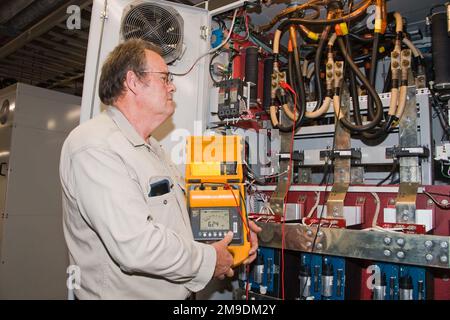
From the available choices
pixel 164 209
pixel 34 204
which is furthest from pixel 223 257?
pixel 34 204

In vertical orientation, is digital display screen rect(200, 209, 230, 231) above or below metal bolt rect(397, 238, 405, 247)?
above

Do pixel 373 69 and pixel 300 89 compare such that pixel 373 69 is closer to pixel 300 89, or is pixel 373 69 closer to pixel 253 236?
pixel 300 89

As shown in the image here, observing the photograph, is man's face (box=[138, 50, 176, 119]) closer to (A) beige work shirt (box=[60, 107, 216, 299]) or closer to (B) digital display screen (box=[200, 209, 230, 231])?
(A) beige work shirt (box=[60, 107, 216, 299])

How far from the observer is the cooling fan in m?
1.92

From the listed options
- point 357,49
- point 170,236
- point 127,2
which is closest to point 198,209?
point 170,236

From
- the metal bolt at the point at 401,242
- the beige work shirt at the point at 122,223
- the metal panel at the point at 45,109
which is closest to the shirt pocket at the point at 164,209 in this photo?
the beige work shirt at the point at 122,223

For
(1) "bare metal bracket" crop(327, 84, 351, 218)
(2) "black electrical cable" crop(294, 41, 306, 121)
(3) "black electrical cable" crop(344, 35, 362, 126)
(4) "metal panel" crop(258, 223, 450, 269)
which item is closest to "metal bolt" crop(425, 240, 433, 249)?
(4) "metal panel" crop(258, 223, 450, 269)

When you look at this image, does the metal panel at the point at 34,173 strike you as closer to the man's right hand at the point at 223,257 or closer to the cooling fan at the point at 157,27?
the cooling fan at the point at 157,27

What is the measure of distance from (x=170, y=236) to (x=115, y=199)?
0.22 metres

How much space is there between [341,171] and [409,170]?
1.15 feet
